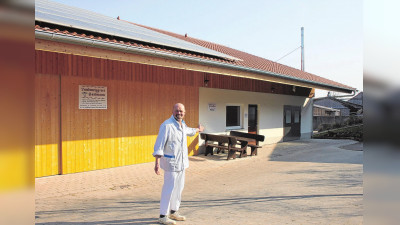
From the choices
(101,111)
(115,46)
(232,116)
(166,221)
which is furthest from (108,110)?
(232,116)

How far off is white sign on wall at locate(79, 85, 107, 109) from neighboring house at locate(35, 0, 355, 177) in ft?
0.09

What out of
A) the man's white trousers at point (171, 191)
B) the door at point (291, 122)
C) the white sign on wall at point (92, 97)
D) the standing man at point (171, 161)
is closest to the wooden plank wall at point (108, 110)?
the white sign on wall at point (92, 97)

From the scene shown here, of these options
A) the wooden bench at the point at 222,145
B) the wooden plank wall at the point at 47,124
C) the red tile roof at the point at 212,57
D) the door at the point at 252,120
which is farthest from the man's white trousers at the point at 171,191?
the door at the point at 252,120

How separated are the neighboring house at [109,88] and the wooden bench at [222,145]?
1.34 feet

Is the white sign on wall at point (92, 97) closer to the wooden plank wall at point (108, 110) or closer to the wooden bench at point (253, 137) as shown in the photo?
the wooden plank wall at point (108, 110)

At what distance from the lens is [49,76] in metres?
6.73

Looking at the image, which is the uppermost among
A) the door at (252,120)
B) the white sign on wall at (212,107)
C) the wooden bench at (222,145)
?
the white sign on wall at (212,107)

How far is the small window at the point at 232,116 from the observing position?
11914 mm

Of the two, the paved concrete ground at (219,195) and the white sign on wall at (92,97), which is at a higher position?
the white sign on wall at (92,97)

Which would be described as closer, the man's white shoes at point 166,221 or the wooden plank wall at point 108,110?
the man's white shoes at point 166,221

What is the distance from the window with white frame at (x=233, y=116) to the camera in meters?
11.9

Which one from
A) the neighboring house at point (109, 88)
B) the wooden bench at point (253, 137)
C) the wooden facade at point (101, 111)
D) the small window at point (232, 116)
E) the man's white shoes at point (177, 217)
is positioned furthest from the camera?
the small window at point (232, 116)

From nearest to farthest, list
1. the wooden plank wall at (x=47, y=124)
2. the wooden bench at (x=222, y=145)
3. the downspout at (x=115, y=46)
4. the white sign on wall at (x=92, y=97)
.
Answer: the downspout at (x=115, y=46), the wooden plank wall at (x=47, y=124), the white sign on wall at (x=92, y=97), the wooden bench at (x=222, y=145)

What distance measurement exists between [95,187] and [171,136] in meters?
2.96
